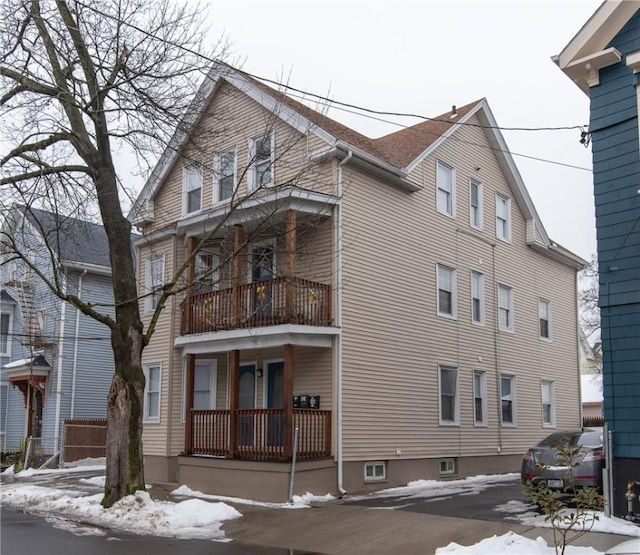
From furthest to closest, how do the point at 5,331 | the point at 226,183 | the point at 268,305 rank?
the point at 5,331 → the point at 226,183 → the point at 268,305

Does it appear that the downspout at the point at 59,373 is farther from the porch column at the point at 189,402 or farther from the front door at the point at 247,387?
the front door at the point at 247,387

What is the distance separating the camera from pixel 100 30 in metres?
13.8

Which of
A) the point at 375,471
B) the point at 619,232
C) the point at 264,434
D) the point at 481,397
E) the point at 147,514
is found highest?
the point at 619,232

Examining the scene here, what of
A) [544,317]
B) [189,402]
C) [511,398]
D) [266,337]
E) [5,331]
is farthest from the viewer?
[5,331]

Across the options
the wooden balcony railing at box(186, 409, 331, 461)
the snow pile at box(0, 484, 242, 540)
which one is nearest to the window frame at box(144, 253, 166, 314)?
the wooden balcony railing at box(186, 409, 331, 461)

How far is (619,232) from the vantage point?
39.0ft

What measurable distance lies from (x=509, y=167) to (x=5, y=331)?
20.5 meters

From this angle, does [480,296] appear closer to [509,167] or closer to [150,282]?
[509,167]

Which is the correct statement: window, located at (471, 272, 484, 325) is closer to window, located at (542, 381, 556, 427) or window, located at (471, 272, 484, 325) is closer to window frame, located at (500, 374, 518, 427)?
window frame, located at (500, 374, 518, 427)

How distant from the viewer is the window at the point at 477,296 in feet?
68.8

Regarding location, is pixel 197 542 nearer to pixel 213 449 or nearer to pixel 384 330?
pixel 213 449

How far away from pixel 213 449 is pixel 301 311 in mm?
3818

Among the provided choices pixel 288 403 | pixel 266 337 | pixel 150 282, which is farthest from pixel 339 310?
pixel 150 282

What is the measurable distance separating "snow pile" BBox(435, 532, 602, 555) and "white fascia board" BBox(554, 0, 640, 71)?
7.94 metres
